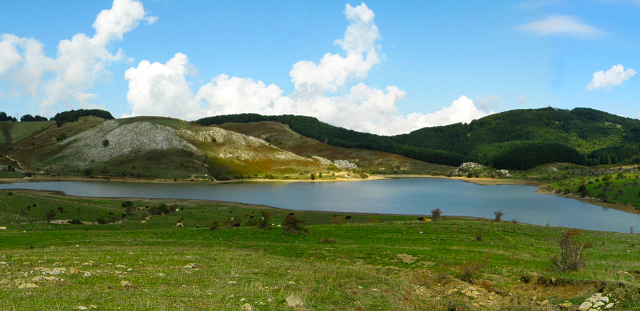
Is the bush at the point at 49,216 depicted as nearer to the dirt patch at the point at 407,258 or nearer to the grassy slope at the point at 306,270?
the grassy slope at the point at 306,270

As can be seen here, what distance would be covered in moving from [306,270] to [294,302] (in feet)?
20.0

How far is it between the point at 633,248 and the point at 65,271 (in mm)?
34925

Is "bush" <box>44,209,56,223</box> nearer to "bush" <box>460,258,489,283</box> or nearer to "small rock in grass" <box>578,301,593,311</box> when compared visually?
"bush" <box>460,258,489,283</box>

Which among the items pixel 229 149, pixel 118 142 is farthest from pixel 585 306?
pixel 118 142

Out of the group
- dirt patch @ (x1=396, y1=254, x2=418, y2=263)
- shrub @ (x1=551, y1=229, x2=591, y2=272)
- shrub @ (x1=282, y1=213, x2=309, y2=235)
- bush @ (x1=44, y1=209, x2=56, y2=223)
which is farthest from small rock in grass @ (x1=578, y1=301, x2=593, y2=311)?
bush @ (x1=44, y1=209, x2=56, y2=223)

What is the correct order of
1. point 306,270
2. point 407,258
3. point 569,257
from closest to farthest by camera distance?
1. point 569,257
2. point 306,270
3. point 407,258

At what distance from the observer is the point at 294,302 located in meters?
12.8

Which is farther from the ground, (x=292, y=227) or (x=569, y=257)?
(x=569, y=257)

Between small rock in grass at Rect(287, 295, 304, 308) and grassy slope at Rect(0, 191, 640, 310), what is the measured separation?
10.5 inches

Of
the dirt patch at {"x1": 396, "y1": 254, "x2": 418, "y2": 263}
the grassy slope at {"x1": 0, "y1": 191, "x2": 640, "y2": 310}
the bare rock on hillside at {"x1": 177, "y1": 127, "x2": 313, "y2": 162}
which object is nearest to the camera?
the grassy slope at {"x1": 0, "y1": 191, "x2": 640, "y2": 310}

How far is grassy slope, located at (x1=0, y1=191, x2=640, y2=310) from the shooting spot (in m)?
12.7

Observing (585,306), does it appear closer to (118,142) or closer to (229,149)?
(229,149)

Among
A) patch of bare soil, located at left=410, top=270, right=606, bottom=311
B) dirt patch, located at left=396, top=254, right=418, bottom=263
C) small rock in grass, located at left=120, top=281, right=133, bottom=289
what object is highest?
small rock in grass, located at left=120, top=281, right=133, bottom=289

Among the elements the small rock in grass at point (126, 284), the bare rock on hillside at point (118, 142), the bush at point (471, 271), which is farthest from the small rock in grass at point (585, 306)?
the bare rock on hillside at point (118, 142)
